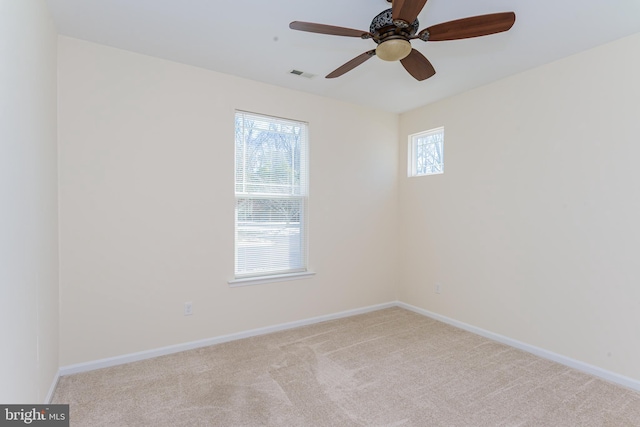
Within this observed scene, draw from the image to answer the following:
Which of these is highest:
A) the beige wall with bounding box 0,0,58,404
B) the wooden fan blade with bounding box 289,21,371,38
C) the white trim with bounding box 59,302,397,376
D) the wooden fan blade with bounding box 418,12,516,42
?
the wooden fan blade with bounding box 289,21,371,38

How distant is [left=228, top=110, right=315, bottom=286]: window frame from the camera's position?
3332mm

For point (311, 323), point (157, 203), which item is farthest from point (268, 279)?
point (157, 203)

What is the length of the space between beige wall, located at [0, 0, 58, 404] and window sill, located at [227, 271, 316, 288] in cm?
144

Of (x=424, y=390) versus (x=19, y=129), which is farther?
(x=424, y=390)

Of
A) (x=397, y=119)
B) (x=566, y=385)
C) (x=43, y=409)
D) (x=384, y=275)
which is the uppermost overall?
(x=397, y=119)

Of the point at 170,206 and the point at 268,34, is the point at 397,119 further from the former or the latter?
the point at 170,206

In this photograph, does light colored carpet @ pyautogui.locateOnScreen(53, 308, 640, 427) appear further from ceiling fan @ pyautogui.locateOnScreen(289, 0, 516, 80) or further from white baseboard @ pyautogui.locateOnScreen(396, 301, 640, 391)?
ceiling fan @ pyautogui.locateOnScreen(289, 0, 516, 80)

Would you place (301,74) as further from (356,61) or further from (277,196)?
(277,196)

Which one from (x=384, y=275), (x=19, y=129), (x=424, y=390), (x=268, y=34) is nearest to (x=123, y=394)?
(x=19, y=129)

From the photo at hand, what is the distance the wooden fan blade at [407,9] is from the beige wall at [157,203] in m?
1.98

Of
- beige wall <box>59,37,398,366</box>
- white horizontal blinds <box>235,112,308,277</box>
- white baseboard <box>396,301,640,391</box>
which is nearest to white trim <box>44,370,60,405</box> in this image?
beige wall <box>59,37,398,366</box>

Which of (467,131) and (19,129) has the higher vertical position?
(467,131)

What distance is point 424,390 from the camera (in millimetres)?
2375

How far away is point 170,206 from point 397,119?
3156mm
